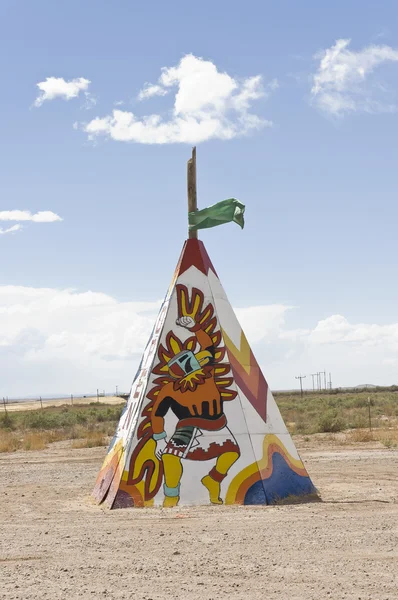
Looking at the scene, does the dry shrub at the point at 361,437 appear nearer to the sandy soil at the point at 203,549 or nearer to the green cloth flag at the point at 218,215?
the sandy soil at the point at 203,549

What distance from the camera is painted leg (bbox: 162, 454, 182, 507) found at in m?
9.41

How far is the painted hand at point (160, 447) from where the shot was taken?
31.6 ft

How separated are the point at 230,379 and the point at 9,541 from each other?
3.72 m

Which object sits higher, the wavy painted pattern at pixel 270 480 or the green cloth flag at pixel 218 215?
the green cloth flag at pixel 218 215

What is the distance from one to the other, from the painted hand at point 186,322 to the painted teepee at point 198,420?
0.01 meters

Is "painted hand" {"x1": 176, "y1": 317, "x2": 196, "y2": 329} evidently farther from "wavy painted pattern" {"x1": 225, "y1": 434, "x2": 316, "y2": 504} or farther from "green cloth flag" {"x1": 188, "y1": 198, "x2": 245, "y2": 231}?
"wavy painted pattern" {"x1": 225, "y1": 434, "x2": 316, "y2": 504}

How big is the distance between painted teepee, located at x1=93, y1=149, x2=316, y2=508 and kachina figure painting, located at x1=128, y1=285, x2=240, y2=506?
13 millimetres

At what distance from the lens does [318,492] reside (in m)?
10.8

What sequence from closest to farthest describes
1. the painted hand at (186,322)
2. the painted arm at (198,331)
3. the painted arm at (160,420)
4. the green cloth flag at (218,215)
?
the painted arm at (160,420)
the painted arm at (198,331)
the painted hand at (186,322)
the green cloth flag at (218,215)

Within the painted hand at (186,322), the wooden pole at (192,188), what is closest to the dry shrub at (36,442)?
the painted hand at (186,322)

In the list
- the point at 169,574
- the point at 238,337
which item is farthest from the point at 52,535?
the point at 238,337

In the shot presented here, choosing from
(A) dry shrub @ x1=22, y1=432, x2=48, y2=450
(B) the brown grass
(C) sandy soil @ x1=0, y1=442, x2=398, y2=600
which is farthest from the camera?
(A) dry shrub @ x1=22, y1=432, x2=48, y2=450

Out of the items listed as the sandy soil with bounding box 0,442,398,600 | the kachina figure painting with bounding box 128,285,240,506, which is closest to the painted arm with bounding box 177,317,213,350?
the kachina figure painting with bounding box 128,285,240,506

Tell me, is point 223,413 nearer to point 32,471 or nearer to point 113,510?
point 113,510
